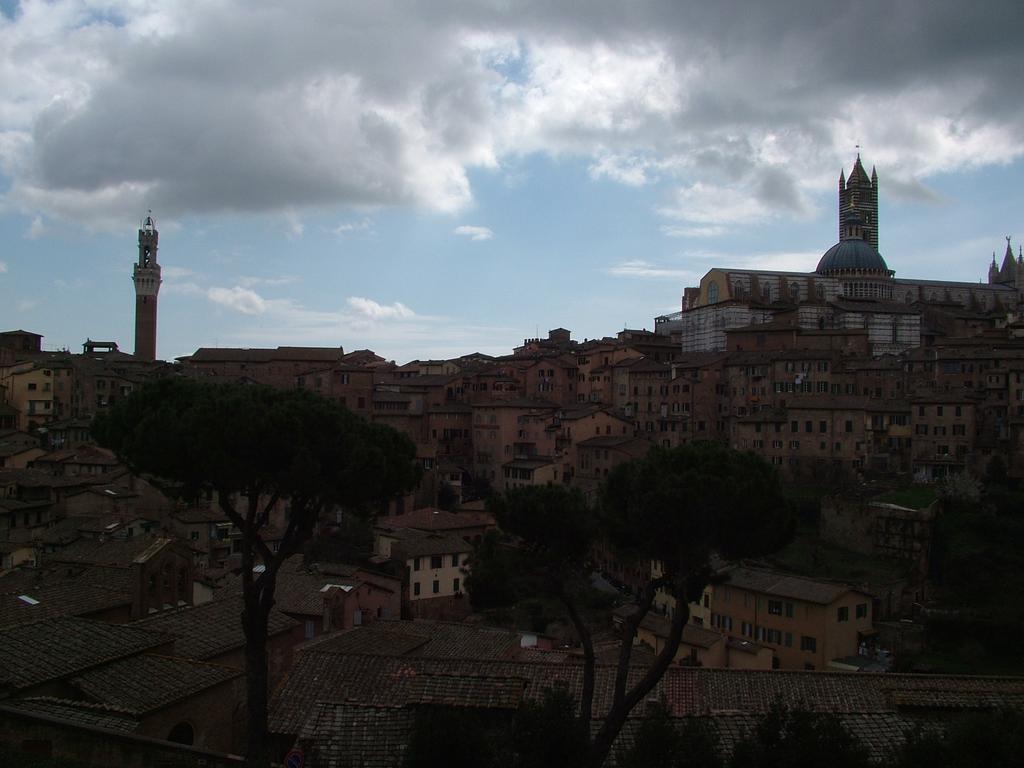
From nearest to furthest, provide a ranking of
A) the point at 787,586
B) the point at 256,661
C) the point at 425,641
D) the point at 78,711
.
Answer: the point at 78,711 → the point at 256,661 → the point at 425,641 → the point at 787,586

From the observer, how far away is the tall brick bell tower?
Result: 94750mm

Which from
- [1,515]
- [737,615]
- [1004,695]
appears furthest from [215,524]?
[1004,695]

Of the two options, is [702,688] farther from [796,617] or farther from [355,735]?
[796,617]

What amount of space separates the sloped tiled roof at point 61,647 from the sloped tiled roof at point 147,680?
205 mm

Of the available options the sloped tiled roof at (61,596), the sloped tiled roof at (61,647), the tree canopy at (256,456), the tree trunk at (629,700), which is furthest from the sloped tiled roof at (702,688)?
the sloped tiled roof at (61,596)

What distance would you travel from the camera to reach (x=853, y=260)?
90.9m

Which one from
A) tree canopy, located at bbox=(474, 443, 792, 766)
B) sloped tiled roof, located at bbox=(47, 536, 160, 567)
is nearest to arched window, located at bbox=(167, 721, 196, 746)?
tree canopy, located at bbox=(474, 443, 792, 766)

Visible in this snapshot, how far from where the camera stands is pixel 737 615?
118 ft

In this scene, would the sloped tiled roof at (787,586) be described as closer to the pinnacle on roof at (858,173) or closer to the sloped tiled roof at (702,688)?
the sloped tiled roof at (702,688)

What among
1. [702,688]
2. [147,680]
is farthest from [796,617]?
[147,680]

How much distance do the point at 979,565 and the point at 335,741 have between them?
32.5m

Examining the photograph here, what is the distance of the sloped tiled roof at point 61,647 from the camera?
14516 mm

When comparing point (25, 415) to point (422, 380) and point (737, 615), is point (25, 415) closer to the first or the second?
point (422, 380)

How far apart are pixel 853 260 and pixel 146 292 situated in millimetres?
72311
